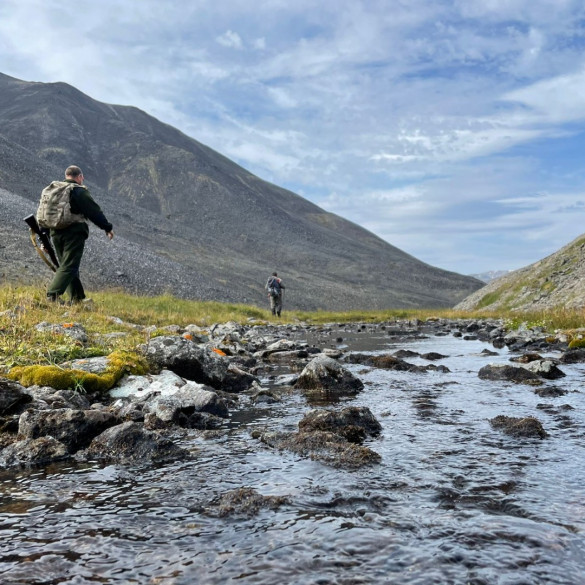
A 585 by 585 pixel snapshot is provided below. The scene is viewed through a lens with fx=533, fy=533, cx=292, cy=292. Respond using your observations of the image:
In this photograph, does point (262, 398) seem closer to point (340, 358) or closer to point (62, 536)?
point (62, 536)

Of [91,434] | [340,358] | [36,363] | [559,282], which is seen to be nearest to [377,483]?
[91,434]

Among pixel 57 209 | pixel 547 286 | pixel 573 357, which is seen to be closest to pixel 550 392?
pixel 573 357

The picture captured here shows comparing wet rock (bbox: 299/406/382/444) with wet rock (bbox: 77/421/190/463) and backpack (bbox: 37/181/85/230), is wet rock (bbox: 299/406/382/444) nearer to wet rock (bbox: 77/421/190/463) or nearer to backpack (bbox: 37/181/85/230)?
wet rock (bbox: 77/421/190/463)

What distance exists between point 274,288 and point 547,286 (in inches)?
841

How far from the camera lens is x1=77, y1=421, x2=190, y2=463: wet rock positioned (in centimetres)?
515

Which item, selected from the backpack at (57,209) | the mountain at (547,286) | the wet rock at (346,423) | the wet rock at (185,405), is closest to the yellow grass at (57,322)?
the backpack at (57,209)

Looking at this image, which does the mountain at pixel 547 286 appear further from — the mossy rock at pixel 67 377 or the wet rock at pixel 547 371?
the mossy rock at pixel 67 377

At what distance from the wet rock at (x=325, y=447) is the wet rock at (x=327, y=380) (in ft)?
11.2

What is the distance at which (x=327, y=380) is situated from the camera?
9.38 m

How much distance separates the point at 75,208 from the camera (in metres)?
12.4

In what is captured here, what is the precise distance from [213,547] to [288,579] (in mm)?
600

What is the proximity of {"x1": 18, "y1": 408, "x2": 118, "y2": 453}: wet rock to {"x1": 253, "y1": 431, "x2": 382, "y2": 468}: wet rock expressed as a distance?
179 centimetres

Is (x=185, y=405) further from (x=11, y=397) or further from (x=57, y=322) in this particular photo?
(x=57, y=322)

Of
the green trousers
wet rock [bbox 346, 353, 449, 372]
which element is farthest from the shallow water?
the green trousers
